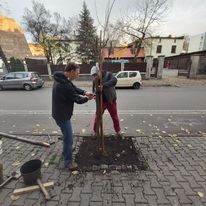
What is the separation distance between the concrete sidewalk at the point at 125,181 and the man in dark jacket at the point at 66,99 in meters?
0.43

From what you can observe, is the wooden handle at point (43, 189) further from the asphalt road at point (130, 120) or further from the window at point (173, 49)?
the window at point (173, 49)

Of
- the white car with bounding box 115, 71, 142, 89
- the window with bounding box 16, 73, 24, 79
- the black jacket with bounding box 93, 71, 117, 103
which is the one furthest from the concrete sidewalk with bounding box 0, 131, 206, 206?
the window with bounding box 16, 73, 24, 79

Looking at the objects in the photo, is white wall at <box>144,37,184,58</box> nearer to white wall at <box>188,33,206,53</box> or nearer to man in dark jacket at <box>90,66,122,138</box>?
white wall at <box>188,33,206,53</box>

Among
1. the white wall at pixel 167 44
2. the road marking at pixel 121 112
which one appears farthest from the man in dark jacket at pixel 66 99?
the white wall at pixel 167 44

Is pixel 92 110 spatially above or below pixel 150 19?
below

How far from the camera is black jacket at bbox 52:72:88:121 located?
2645 millimetres

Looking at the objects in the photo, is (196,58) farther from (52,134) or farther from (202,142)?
(52,134)

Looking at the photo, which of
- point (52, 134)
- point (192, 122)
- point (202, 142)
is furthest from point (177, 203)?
point (192, 122)

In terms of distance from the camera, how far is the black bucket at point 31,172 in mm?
2623

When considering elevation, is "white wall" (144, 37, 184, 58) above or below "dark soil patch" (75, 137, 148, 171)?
above

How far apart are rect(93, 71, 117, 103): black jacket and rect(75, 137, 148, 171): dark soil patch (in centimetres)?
102

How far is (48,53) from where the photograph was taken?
2792 centimetres

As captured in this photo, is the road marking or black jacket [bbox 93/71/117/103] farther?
the road marking

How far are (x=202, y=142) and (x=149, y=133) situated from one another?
1276 millimetres
